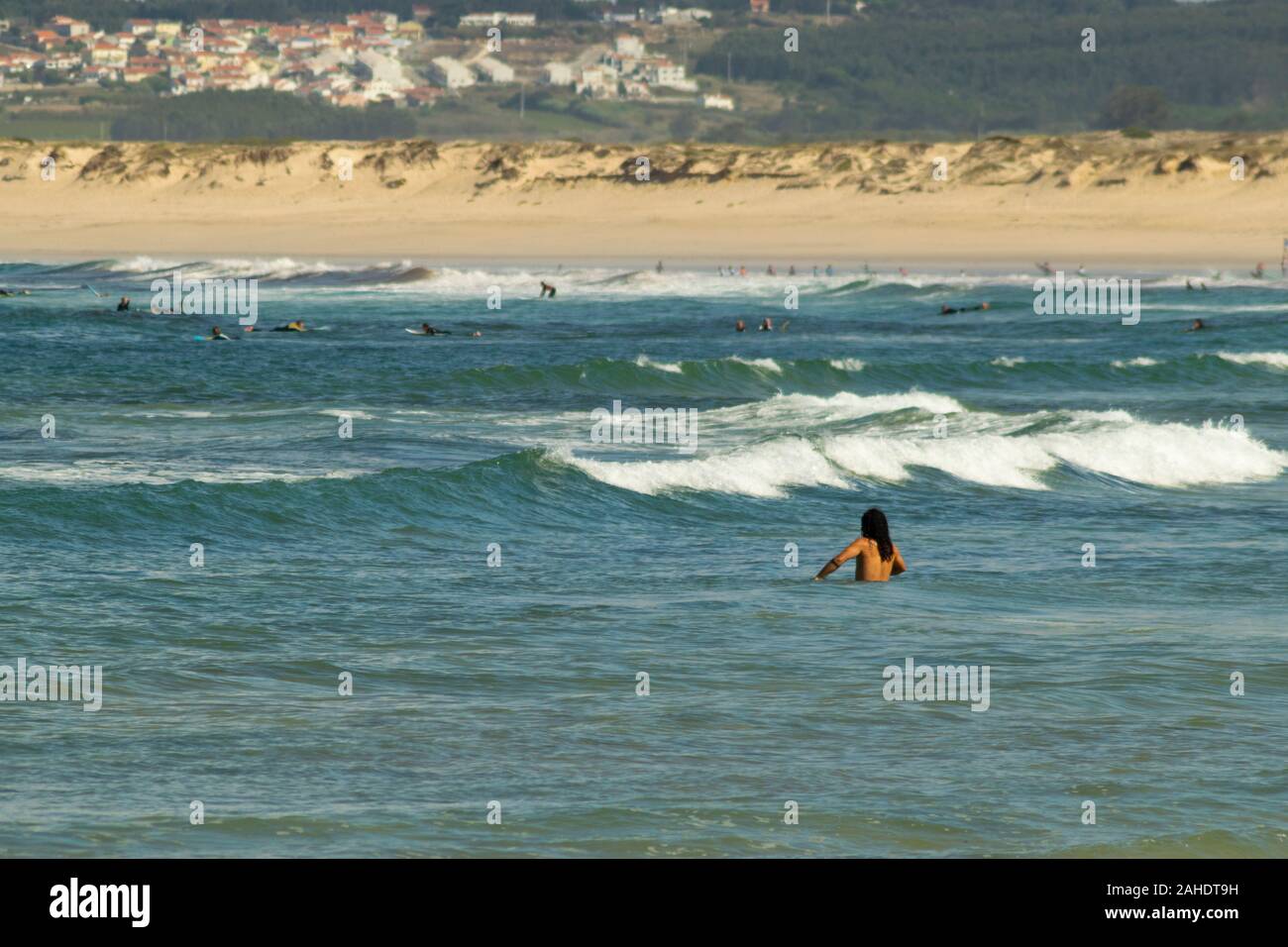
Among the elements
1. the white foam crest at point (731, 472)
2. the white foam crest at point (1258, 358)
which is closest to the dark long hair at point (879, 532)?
the white foam crest at point (731, 472)

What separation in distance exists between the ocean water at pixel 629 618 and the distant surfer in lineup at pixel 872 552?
0.27 m

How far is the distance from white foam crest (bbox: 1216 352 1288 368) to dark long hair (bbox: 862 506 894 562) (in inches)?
1004

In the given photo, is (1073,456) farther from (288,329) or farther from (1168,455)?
(288,329)

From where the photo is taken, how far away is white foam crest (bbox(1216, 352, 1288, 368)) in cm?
4041

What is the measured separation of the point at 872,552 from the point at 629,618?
2.67 meters

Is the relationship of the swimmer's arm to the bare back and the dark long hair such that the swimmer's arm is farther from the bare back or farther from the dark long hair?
the dark long hair

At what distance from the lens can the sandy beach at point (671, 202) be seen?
240 feet

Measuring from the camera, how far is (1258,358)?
40.9 meters

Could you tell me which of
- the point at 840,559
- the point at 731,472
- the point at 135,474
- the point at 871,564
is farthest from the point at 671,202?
the point at 840,559

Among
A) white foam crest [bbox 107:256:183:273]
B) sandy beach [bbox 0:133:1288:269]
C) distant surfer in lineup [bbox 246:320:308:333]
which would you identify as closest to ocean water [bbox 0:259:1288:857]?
distant surfer in lineup [bbox 246:320:308:333]

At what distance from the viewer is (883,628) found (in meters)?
15.3
